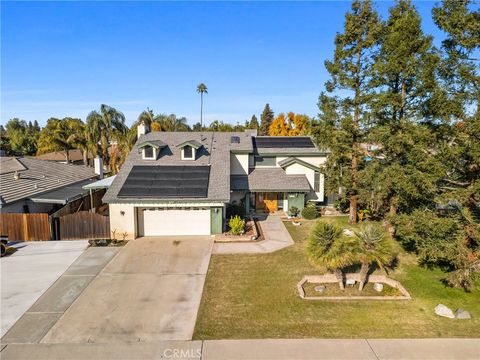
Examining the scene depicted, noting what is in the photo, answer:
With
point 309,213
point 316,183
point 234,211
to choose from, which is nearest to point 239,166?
point 234,211

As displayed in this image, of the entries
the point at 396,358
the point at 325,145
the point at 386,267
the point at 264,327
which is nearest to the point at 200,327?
the point at 264,327

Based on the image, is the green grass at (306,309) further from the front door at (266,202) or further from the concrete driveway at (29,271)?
the front door at (266,202)

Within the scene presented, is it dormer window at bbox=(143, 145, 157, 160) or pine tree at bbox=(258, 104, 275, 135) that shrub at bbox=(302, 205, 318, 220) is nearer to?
dormer window at bbox=(143, 145, 157, 160)

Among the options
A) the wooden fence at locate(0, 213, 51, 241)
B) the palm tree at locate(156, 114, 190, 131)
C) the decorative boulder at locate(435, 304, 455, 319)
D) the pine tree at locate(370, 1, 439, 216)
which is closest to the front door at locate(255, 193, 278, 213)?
the pine tree at locate(370, 1, 439, 216)

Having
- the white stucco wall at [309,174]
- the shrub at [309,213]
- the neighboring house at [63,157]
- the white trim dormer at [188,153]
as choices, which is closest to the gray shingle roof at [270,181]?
the white stucco wall at [309,174]

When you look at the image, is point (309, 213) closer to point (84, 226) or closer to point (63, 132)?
point (84, 226)

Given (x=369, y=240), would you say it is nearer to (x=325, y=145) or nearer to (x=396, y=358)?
(x=396, y=358)

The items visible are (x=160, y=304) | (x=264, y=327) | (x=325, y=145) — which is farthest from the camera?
(x=325, y=145)
